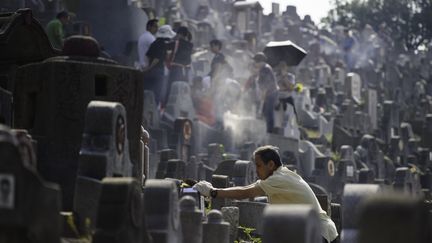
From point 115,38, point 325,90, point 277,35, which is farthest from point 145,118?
point 277,35

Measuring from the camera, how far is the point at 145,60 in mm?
21062

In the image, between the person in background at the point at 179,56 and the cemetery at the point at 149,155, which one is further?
the person in background at the point at 179,56

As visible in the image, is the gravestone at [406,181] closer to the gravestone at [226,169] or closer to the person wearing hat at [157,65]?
the person wearing hat at [157,65]

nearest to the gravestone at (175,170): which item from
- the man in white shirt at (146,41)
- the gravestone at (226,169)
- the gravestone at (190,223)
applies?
the gravestone at (226,169)

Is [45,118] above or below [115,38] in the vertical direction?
below

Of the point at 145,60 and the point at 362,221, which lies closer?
the point at 362,221

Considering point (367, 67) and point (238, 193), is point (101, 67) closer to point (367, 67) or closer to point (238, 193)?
point (238, 193)

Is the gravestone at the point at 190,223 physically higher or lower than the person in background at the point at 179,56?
lower

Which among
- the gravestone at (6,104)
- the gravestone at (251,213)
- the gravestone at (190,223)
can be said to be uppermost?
the gravestone at (6,104)

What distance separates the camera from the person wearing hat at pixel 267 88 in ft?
77.9

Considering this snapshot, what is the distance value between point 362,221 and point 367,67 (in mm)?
42343

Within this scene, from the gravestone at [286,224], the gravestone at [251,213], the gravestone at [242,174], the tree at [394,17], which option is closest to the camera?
the gravestone at [286,224]

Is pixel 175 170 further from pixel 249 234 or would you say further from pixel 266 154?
pixel 266 154

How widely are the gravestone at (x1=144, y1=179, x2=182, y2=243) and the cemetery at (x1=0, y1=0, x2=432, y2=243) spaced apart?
0.04ft
